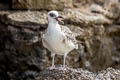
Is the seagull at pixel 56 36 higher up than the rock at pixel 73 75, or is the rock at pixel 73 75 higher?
the seagull at pixel 56 36

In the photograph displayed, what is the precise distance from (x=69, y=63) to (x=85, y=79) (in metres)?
2.51

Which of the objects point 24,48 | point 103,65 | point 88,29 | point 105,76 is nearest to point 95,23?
point 88,29

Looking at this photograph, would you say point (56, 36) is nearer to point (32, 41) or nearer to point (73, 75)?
point (73, 75)

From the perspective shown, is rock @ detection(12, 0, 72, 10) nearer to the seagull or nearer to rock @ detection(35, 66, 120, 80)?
the seagull

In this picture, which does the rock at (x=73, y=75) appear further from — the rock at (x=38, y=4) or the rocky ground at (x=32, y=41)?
the rock at (x=38, y=4)

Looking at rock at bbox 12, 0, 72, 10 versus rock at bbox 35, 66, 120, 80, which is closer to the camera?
rock at bbox 35, 66, 120, 80

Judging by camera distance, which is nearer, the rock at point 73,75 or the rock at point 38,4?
the rock at point 73,75

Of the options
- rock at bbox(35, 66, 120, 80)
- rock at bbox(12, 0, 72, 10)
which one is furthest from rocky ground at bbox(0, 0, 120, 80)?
rock at bbox(35, 66, 120, 80)

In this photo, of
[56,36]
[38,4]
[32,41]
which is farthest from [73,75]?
[38,4]

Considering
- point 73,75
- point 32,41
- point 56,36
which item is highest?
point 56,36

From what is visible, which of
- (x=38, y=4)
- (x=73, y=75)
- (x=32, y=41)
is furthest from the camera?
(x=38, y=4)

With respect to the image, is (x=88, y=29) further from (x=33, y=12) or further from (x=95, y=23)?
(x=33, y=12)

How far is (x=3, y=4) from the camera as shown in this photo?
7.91 metres

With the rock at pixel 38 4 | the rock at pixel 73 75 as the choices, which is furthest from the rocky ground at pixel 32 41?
the rock at pixel 73 75
